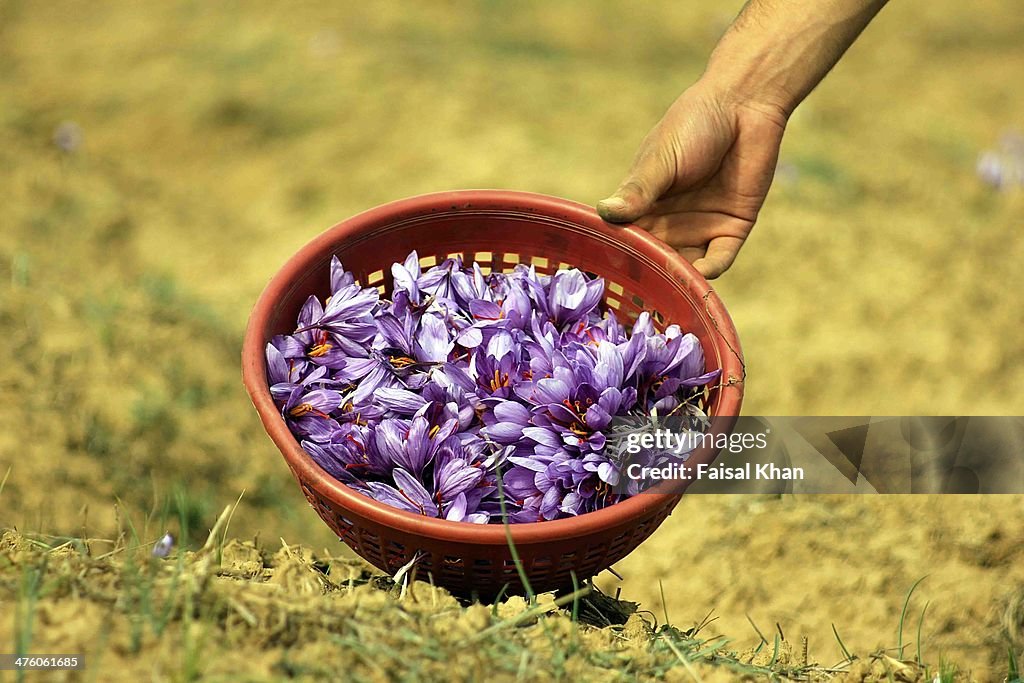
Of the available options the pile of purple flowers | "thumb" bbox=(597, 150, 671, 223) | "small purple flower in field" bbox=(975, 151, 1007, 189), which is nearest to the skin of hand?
"thumb" bbox=(597, 150, 671, 223)

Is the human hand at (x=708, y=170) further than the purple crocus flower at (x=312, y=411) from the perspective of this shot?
Yes

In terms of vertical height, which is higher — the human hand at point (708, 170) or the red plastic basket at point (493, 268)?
the human hand at point (708, 170)

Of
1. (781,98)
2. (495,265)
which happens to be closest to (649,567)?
(495,265)

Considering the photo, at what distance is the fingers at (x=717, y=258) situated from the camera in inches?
82.0

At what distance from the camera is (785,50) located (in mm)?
2156

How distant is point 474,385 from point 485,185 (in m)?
2.53

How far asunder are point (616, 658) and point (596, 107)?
383cm

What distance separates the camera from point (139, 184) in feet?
14.5

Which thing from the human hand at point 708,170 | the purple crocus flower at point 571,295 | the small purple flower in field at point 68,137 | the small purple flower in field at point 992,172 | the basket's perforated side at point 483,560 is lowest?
the basket's perforated side at point 483,560

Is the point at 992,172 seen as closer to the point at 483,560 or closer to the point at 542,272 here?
the point at 542,272

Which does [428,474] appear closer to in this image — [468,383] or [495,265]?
[468,383]
